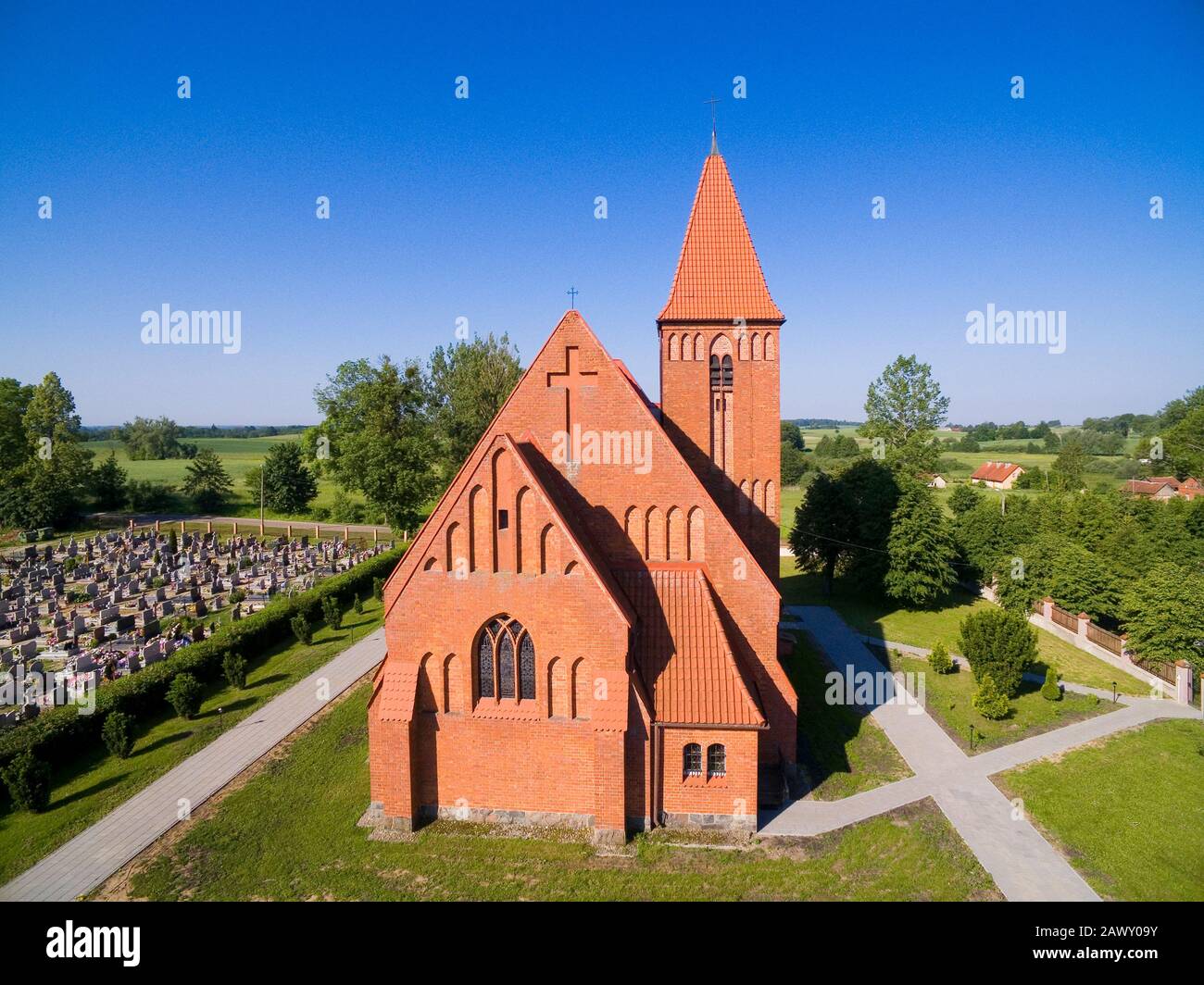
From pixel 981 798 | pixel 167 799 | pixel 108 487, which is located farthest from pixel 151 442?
pixel 981 798

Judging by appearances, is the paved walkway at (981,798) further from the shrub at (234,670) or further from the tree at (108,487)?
the tree at (108,487)

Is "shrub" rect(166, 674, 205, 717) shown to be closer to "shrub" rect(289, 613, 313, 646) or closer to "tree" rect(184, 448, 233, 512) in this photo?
"shrub" rect(289, 613, 313, 646)

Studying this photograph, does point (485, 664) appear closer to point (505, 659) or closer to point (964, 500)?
point (505, 659)
